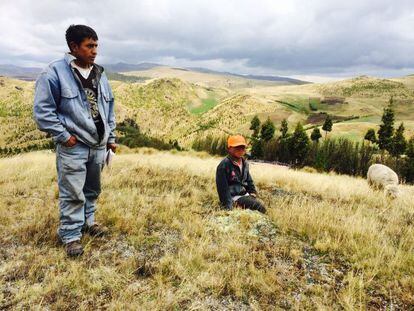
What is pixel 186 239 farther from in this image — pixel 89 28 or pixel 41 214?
pixel 89 28

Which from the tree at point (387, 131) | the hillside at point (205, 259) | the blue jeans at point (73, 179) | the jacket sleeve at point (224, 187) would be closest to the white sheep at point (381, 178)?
the hillside at point (205, 259)

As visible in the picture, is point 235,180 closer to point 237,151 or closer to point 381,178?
point 237,151

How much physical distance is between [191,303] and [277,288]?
945 millimetres

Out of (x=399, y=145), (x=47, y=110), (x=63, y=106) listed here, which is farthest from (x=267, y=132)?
(x=47, y=110)

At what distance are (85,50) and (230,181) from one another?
11.9 ft

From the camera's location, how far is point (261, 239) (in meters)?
4.88

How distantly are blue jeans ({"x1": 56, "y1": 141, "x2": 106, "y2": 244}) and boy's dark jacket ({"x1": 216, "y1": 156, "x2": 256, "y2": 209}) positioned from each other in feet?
7.97

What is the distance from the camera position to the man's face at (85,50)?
405 centimetres

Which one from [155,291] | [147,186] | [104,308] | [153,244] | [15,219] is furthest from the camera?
[147,186]

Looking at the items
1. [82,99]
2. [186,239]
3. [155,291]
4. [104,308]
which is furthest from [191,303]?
[82,99]

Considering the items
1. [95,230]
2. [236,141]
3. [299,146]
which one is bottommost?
[299,146]

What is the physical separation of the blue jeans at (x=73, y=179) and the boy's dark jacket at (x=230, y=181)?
7.97 ft

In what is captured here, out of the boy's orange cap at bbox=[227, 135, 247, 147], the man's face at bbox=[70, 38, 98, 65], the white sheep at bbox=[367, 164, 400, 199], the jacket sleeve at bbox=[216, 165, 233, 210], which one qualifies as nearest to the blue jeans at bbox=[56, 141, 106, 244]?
the man's face at bbox=[70, 38, 98, 65]

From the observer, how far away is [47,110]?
3855mm
